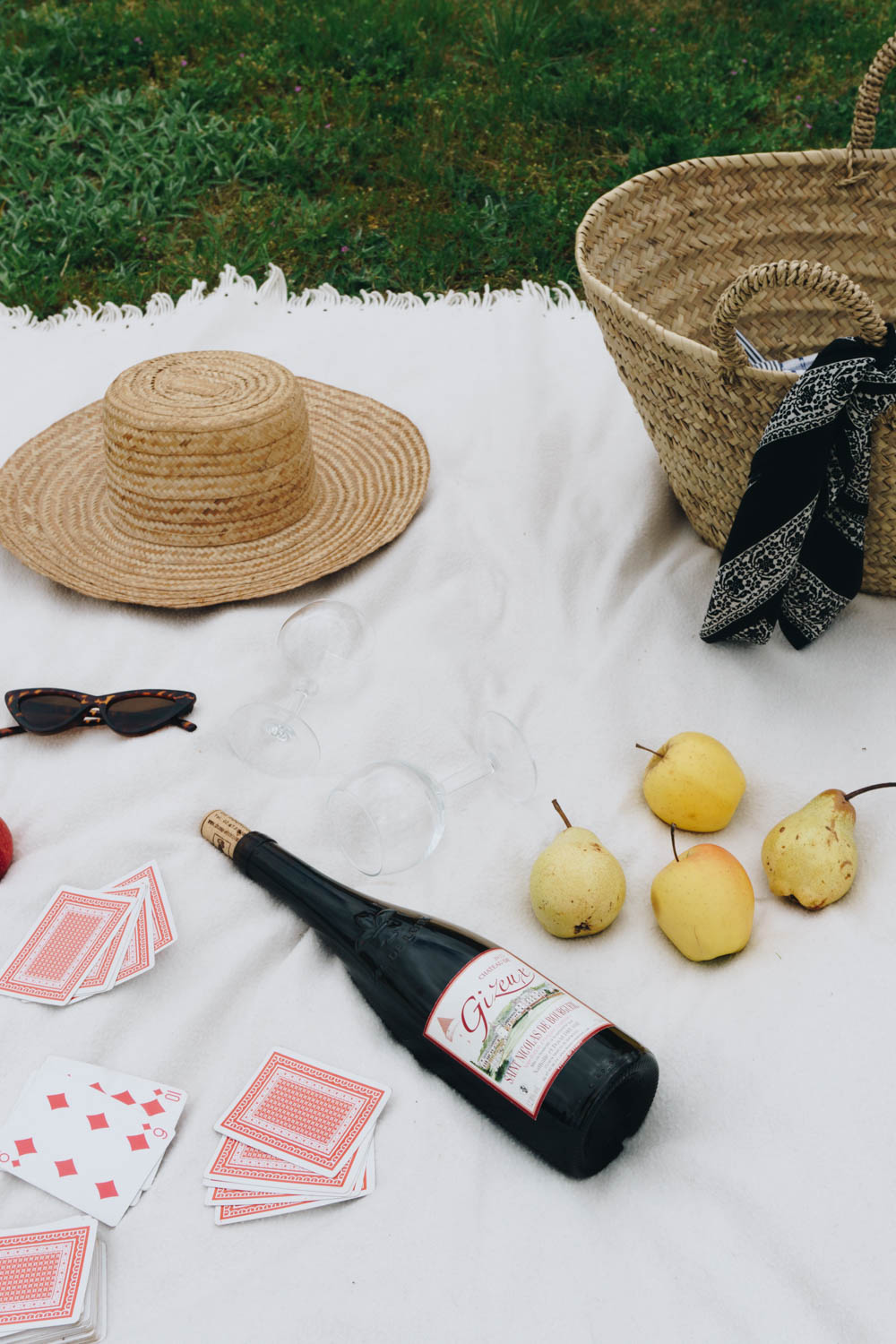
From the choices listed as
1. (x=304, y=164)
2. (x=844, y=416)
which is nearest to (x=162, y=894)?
(x=844, y=416)

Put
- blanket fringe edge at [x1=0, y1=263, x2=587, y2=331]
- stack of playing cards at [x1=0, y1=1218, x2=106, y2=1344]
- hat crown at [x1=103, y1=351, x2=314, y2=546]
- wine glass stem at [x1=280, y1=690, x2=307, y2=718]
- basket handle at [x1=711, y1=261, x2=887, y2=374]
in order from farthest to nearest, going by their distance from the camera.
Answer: blanket fringe edge at [x1=0, y1=263, x2=587, y2=331] < hat crown at [x1=103, y1=351, x2=314, y2=546] < wine glass stem at [x1=280, y1=690, x2=307, y2=718] < basket handle at [x1=711, y1=261, x2=887, y2=374] < stack of playing cards at [x1=0, y1=1218, x2=106, y2=1344]

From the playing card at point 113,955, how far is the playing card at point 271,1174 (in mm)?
234

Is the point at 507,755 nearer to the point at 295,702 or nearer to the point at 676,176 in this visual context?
the point at 295,702

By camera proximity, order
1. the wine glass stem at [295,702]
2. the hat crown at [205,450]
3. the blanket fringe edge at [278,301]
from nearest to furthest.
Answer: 1. the wine glass stem at [295,702]
2. the hat crown at [205,450]
3. the blanket fringe edge at [278,301]

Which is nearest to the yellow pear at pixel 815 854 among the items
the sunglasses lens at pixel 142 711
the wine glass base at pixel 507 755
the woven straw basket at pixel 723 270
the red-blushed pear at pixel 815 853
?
the red-blushed pear at pixel 815 853

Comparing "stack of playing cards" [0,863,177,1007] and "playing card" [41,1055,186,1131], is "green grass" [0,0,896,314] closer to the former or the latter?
"stack of playing cards" [0,863,177,1007]

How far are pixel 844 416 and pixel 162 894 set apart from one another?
1.00 meters

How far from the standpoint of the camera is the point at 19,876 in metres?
1.34

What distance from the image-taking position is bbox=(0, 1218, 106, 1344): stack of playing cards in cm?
92

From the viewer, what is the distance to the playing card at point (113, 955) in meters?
1.20

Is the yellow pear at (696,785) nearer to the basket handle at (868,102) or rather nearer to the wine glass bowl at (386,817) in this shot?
the wine glass bowl at (386,817)

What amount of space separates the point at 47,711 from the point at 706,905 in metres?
0.90

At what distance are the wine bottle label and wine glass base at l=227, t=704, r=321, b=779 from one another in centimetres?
40

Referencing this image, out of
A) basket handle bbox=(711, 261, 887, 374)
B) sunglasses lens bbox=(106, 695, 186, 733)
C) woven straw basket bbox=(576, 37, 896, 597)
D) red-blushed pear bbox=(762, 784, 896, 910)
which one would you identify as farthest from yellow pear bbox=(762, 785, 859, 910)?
sunglasses lens bbox=(106, 695, 186, 733)
